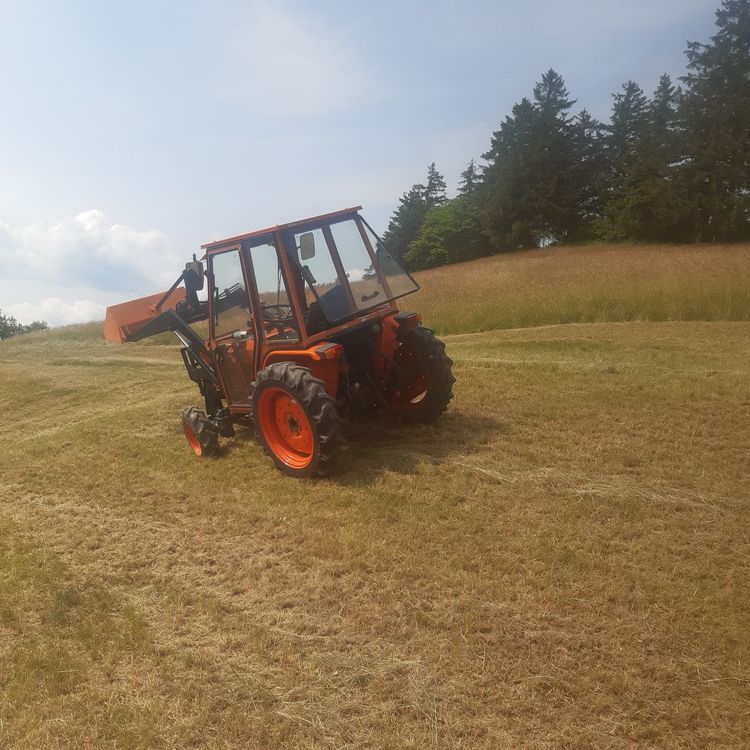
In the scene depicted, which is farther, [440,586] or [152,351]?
[152,351]

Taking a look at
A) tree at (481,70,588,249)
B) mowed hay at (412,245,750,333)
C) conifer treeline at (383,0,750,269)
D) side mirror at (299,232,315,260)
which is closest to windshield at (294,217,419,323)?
side mirror at (299,232,315,260)

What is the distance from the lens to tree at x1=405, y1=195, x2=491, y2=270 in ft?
160

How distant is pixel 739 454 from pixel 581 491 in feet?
5.88

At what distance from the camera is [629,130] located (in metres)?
46.1

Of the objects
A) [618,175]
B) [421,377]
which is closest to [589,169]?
[618,175]

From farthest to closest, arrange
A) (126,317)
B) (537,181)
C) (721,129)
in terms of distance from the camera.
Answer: (537,181)
(721,129)
(126,317)

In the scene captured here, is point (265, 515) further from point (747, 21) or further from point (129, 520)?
point (747, 21)

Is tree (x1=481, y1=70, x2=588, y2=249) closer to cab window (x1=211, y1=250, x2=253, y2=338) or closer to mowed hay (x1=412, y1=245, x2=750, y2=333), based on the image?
mowed hay (x1=412, y1=245, x2=750, y2=333)

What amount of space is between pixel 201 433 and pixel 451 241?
4528 centimetres

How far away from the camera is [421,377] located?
638 cm

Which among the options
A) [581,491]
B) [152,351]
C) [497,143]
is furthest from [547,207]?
[581,491]

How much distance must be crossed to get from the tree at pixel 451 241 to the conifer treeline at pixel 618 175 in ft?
0.28

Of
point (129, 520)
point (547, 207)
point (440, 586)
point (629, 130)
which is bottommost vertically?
point (440, 586)

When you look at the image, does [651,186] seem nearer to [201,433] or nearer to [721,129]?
[721,129]
